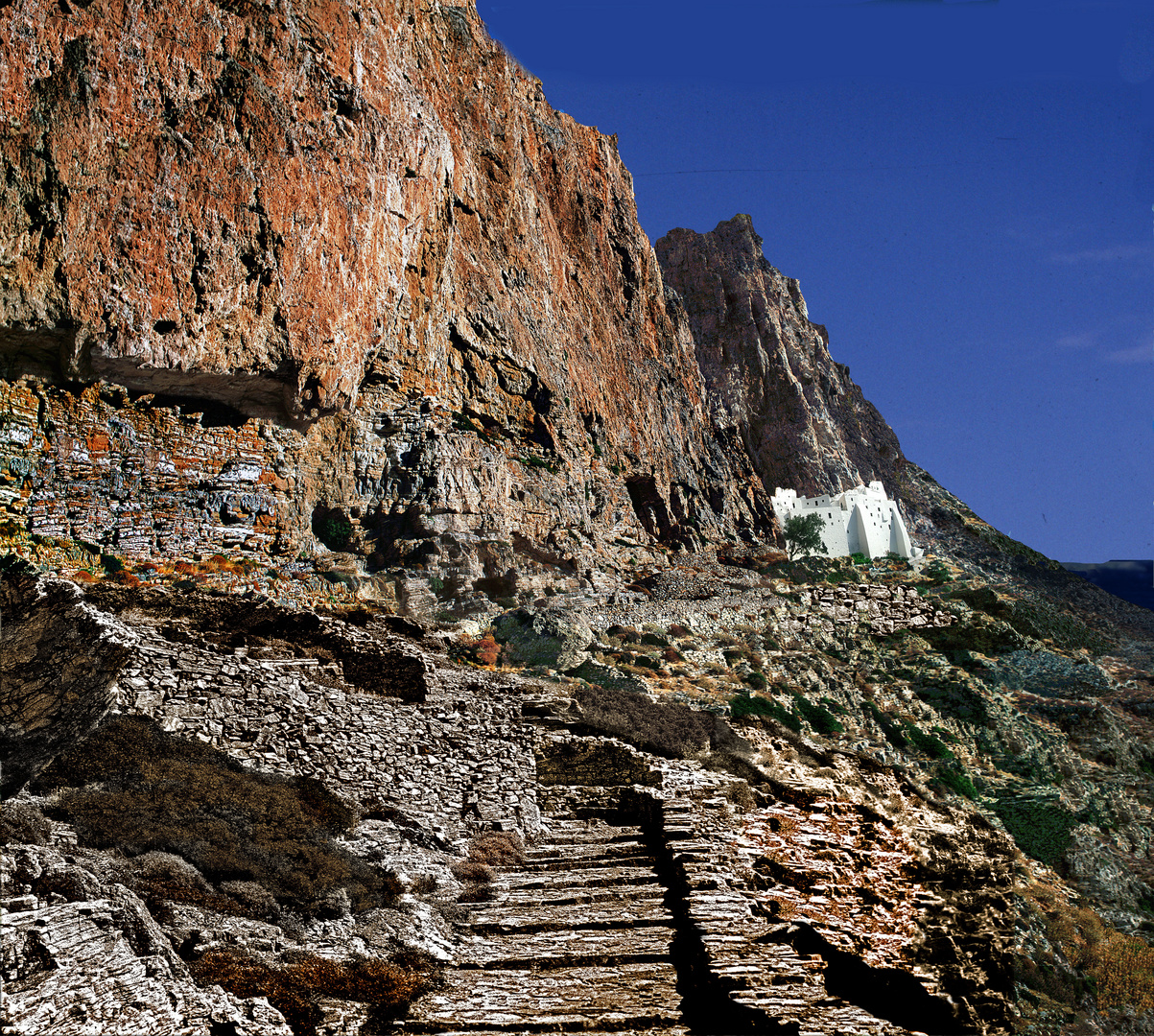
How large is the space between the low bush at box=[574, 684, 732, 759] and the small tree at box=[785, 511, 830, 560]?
34225mm

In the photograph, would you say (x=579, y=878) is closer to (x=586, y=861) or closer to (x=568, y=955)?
(x=586, y=861)

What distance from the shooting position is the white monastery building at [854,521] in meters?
52.9

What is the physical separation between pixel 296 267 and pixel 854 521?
41691 mm

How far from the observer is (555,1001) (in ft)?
24.9

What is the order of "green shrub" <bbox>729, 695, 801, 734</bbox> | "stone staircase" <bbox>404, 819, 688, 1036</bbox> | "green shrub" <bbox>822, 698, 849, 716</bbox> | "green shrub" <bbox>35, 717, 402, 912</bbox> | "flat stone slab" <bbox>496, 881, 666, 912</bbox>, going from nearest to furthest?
"stone staircase" <bbox>404, 819, 688, 1036</bbox> → "green shrub" <bbox>35, 717, 402, 912</bbox> → "flat stone slab" <bbox>496, 881, 666, 912</bbox> → "green shrub" <bbox>729, 695, 801, 734</bbox> → "green shrub" <bbox>822, 698, 849, 716</bbox>

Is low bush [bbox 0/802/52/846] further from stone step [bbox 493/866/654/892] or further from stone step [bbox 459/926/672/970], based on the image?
stone step [bbox 493/866/654/892]

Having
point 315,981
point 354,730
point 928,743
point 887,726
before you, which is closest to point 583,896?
point 315,981

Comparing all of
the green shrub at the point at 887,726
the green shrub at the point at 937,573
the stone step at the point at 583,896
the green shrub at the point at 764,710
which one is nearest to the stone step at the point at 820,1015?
the stone step at the point at 583,896

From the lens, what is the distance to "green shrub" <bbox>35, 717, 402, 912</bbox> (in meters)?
7.86

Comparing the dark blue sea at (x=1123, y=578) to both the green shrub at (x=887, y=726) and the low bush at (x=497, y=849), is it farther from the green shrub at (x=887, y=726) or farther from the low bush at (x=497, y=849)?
the low bush at (x=497, y=849)

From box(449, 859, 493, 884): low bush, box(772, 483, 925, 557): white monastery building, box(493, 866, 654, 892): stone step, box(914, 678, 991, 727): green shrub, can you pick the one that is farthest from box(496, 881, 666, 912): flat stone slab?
box(772, 483, 925, 557): white monastery building

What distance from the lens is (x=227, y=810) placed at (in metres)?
8.69

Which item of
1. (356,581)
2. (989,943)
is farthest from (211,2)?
(989,943)

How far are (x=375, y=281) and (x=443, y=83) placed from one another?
557 inches
